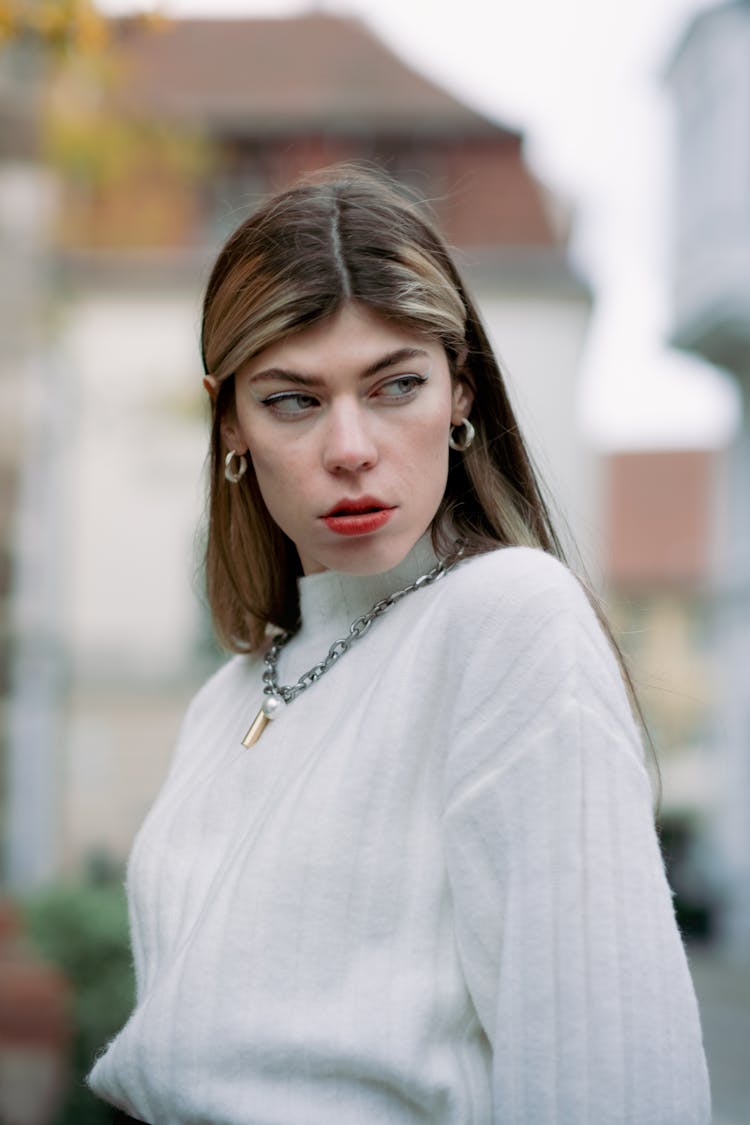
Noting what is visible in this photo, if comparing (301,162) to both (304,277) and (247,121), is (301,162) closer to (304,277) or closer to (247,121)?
(247,121)

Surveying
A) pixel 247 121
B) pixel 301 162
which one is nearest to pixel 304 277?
pixel 301 162

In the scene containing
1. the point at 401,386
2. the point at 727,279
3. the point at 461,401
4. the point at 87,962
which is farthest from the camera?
the point at 727,279

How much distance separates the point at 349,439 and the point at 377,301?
0.14 metres

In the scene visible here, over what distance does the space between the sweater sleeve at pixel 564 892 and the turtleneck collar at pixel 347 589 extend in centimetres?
24

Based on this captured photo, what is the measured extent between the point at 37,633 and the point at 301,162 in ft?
33.4

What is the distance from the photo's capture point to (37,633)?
11.2 m

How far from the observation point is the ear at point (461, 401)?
1.79 m

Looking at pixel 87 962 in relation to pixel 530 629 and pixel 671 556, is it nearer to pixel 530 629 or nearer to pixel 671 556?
pixel 530 629

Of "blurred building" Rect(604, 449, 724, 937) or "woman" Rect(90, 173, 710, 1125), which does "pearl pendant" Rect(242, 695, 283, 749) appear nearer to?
"woman" Rect(90, 173, 710, 1125)

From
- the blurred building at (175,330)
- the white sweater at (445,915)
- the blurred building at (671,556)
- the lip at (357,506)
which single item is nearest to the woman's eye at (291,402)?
the lip at (357,506)

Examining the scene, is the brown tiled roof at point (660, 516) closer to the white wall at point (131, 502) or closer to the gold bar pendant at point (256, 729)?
the white wall at point (131, 502)

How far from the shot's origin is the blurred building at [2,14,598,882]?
20812 millimetres

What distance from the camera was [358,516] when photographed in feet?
5.53

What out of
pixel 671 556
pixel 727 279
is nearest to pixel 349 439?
pixel 727 279
